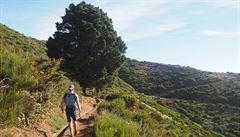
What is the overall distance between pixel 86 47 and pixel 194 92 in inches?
1793

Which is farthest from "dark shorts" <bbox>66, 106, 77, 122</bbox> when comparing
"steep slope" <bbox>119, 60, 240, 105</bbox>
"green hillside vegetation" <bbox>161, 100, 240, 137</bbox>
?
"steep slope" <bbox>119, 60, 240, 105</bbox>

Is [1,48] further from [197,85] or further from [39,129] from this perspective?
[197,85]

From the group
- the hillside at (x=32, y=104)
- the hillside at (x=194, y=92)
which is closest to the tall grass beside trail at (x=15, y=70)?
the hillside at (x=32, y=104)

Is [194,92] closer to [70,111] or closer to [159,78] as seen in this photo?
[159,78]

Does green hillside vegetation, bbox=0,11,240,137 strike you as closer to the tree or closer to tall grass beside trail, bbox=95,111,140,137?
tall grass beside trail, bbox=95,111,140,137

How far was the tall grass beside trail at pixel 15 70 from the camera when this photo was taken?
45.8ft

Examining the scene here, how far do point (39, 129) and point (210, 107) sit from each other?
5527 centimetres

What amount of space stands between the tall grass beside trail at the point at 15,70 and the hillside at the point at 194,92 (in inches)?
1516

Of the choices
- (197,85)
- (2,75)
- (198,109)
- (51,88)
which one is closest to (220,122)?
(198,109)

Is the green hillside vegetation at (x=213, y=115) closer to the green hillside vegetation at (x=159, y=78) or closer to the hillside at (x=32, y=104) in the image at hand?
the green hillside vegetation at (x=159, y=78)

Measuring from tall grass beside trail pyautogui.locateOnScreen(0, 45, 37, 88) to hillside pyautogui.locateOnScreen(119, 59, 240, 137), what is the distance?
38.5 meters

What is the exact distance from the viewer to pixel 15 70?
46.8ft

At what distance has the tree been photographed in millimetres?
34625

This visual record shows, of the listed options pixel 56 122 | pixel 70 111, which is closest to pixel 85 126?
pixel 56 122
